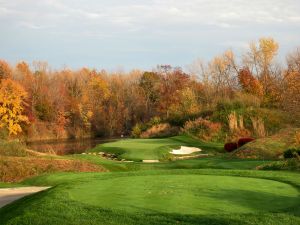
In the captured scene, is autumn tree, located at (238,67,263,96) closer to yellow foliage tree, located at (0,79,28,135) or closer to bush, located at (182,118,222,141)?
bush, located at (182,118,222,141)

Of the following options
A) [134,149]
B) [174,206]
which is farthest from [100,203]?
[134,149]

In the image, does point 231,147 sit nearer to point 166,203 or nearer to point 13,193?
point 13,193

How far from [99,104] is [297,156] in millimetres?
70347

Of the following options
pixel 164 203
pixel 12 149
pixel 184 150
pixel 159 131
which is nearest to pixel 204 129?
pixel 184 150

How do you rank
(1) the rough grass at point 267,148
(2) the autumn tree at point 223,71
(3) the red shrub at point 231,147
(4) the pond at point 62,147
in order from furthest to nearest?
(2) the autumn tree at point 223,71
(4) the pond at point 62,147
(3) the red shrub at point 231,147
(1) the rough grass at point 267,148

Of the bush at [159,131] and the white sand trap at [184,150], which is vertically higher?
the bush at [159,131]

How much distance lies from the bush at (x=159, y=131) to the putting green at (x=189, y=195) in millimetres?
38844

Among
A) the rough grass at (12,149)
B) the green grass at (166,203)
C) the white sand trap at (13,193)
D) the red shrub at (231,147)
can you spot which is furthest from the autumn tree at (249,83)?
the green grass at (166,203)

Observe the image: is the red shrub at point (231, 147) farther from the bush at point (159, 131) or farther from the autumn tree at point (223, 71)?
the autumn tree at point (223, 71)

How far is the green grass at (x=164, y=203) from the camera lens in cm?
820

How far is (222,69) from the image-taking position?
241 feet

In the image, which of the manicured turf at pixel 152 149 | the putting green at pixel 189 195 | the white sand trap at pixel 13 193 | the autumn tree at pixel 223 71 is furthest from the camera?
the autumn tree at pixel 223 71

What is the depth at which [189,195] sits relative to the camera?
32.3ft

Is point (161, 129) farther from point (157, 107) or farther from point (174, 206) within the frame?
point (174, 206)
